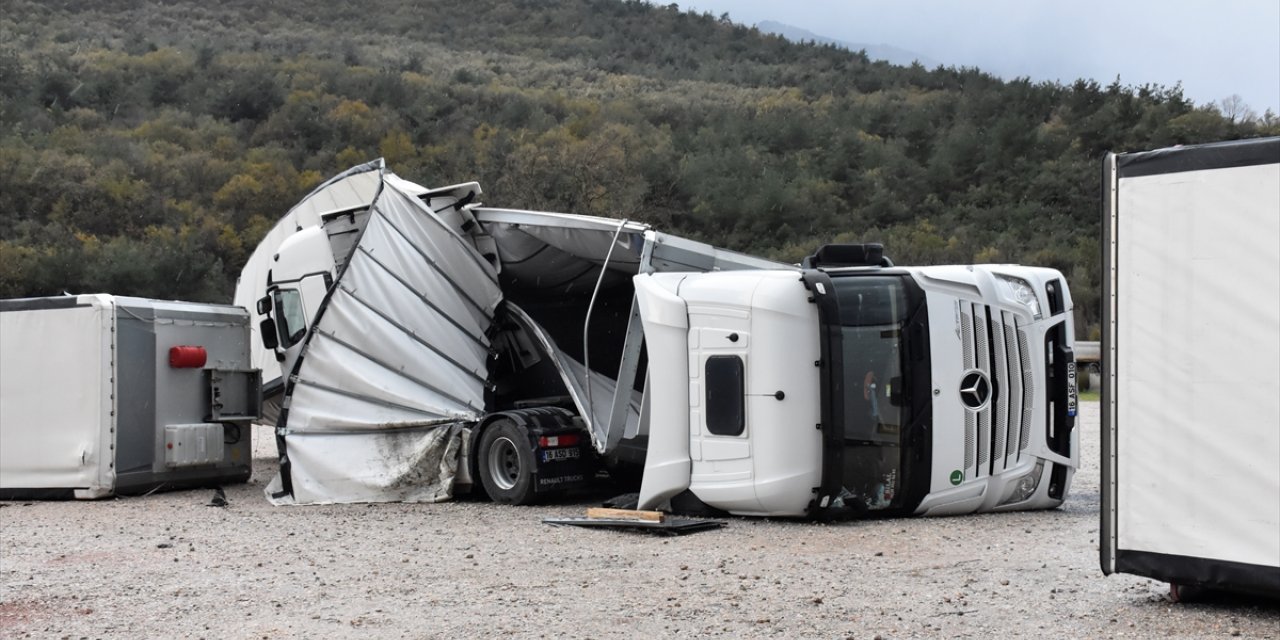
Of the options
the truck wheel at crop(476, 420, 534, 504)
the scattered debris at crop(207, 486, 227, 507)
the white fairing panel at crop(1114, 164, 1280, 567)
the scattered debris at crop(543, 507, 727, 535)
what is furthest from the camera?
the scattered debris at crop(207, 486, 227, 507)

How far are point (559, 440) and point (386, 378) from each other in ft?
6.11

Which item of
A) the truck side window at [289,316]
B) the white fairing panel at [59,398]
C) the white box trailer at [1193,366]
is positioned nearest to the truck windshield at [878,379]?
the white box trailer at [1193,366]

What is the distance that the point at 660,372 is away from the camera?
10695 mm

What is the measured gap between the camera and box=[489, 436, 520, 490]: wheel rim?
12398 mm

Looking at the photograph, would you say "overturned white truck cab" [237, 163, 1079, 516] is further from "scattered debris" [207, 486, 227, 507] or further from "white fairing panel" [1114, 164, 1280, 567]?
"white fairing panel" [1114, 164, 1280, 567]

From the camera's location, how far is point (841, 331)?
33.2ft

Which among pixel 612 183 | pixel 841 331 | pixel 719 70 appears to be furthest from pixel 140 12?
pixel 841 331

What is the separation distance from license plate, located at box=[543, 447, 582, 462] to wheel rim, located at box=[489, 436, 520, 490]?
1.09 feet

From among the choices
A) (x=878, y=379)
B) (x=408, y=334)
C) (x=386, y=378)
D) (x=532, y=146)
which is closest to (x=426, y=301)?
(x=408, y=334)

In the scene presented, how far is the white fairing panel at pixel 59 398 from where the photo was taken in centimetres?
1410

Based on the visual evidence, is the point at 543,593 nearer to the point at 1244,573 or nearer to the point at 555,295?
the point at 1244,573

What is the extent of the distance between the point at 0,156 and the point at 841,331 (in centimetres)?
4475

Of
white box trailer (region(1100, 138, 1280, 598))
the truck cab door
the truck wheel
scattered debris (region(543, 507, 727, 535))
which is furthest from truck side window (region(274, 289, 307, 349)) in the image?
white box trailer (region(1100, 138, 1280, 598))

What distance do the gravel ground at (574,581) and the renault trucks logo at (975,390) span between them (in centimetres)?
88
